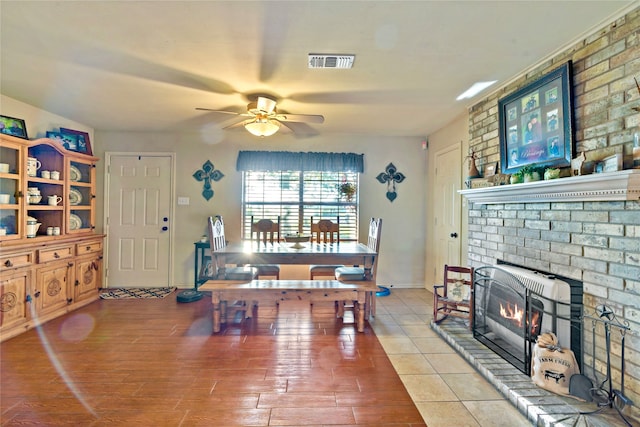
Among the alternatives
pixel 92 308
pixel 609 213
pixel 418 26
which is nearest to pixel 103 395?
pixel 92 308

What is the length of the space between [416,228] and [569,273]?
280cm

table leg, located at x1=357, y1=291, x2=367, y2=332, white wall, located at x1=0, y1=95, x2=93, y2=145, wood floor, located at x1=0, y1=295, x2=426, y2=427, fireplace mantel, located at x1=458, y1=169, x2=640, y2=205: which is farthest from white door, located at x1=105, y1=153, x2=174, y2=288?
fireplace mantel, located at x1=458, y1=169, x2=640, y2=205

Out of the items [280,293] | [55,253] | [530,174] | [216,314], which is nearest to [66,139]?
[55,253]

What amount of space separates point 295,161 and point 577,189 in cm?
346

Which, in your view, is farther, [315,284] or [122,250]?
[122,250]

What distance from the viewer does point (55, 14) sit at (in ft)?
6.20

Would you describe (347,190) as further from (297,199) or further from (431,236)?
(431,236)

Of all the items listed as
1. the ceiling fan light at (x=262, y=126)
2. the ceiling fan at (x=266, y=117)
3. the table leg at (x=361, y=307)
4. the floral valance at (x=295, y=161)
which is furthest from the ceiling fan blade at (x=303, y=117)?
the table leg at (x=361, y=307)

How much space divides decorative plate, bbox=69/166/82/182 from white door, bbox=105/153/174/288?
571 millimetres

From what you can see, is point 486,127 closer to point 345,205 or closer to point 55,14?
point 345,205

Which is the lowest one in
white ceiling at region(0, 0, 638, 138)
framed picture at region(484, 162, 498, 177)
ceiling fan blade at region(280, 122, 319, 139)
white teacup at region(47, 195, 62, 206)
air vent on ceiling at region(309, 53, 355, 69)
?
white teacup at region(47, 195, 62, 206)

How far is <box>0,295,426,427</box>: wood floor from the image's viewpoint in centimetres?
186

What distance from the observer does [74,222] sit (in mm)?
3943

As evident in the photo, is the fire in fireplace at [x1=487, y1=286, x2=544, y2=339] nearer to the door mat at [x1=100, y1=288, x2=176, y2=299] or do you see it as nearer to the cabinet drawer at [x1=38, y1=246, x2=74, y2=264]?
the door mat at [x1=100, y1=288, x2=176, y2=299]
